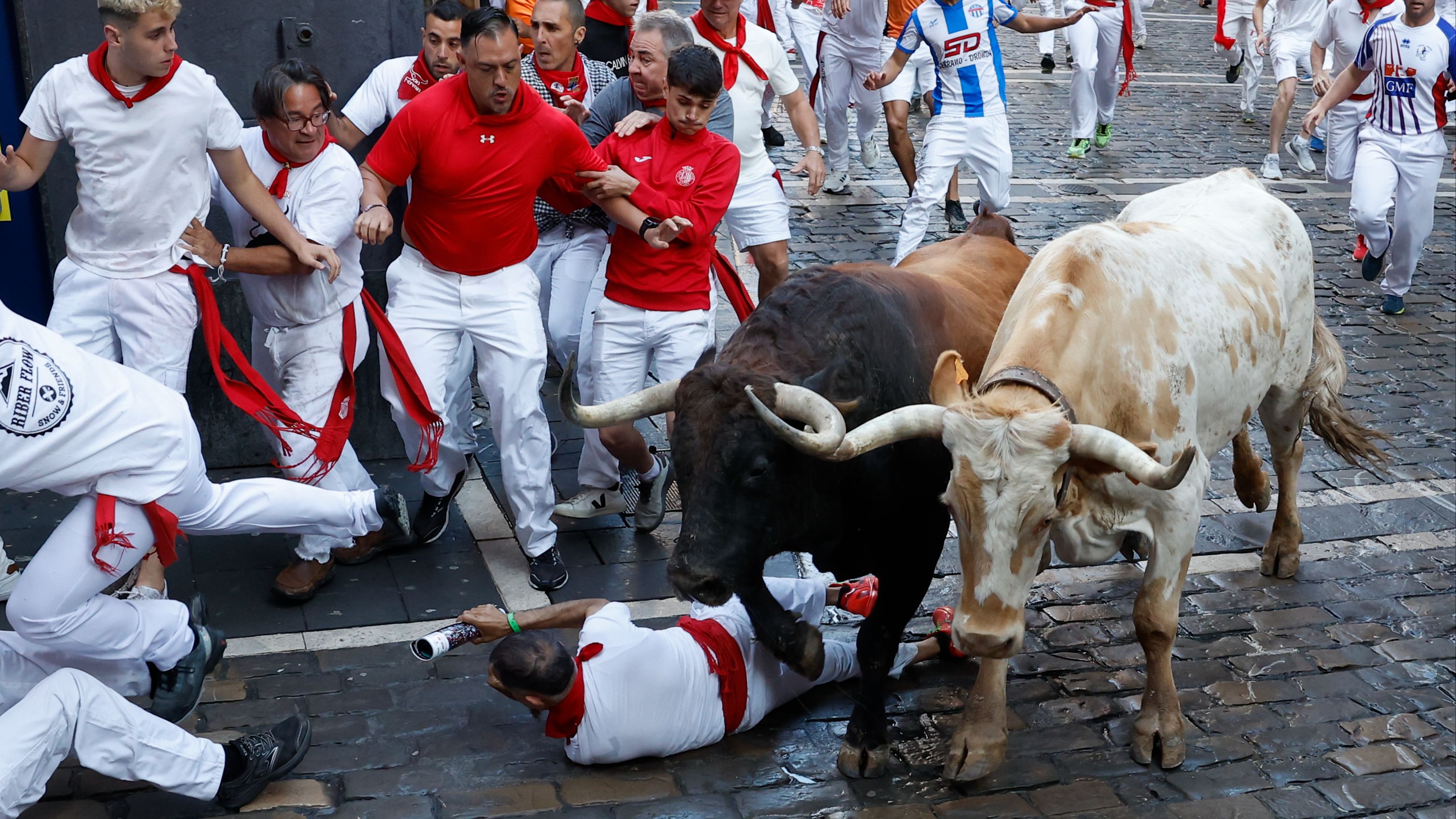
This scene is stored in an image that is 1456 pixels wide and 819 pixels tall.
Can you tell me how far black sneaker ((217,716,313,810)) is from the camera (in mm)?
4613

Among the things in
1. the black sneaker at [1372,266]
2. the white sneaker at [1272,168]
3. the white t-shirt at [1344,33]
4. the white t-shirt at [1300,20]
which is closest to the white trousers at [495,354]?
the black sneaker at [1372,266]

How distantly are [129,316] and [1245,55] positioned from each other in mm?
15177

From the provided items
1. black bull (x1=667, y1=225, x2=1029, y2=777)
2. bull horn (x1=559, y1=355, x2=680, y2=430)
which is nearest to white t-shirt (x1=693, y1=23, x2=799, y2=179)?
black bull (x1=667, y1=225, x2=1029, y2=777)

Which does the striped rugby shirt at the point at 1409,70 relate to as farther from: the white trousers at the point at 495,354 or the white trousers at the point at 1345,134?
the white trousers at the point at 495,354

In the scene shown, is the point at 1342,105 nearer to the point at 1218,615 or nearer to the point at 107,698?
the point at 1218,615

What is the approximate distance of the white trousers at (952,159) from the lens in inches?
410

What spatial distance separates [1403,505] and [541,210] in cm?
511

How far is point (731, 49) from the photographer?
27.7 ft

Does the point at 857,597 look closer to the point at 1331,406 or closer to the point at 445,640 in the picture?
the point at 445,640

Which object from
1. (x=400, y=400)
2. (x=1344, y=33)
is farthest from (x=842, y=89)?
(x=400, y=400)

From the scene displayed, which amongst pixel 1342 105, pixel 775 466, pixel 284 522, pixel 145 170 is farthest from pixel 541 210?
pixel 1342 105

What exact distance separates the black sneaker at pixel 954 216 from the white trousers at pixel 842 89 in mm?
1216

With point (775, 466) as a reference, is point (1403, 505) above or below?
below

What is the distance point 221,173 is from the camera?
19.3 feet
